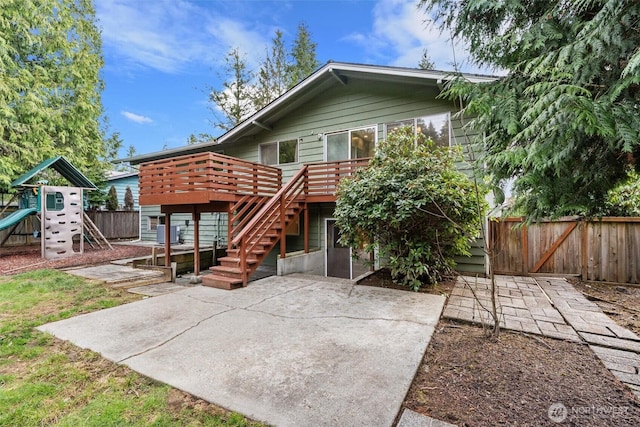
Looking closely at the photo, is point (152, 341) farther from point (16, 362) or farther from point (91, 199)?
point (91, 199)

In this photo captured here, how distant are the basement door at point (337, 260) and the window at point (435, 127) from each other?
3.29 meters

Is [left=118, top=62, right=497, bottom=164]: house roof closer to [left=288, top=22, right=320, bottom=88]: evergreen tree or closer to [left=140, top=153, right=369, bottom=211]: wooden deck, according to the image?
[left=140, top=153, right=369, bottom=211]: wooden deck

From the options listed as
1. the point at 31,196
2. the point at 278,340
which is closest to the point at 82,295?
the point at 278,340

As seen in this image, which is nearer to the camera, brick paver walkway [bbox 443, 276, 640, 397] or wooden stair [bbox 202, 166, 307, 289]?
brick paver walkway [bbox 443, 276, 640, 397]

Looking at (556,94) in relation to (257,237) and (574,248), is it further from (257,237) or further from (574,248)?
(574,248)

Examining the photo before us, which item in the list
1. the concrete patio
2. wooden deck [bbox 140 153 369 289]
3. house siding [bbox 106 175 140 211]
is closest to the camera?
the concrete patio

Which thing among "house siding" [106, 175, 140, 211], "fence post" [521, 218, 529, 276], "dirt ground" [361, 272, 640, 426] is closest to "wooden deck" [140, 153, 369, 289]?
"dirt ground" [361, 272, 640, 426]

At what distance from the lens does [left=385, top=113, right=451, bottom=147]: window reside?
698cm

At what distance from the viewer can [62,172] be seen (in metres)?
9.89

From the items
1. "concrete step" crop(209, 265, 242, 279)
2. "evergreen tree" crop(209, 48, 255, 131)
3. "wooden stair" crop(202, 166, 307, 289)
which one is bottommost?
"concrete step" crop(209, 265, 242, 279)

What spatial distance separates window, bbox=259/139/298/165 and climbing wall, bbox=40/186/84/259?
242 inches

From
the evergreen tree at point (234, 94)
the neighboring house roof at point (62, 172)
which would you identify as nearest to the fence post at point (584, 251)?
the neighboring house roof at point (62, 172)

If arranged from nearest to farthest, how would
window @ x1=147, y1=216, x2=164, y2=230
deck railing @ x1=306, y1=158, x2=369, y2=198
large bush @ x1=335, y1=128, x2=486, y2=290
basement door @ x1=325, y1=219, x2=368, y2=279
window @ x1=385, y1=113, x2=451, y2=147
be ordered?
large bush @ x1=335, y1=128, x2=486, y2=290
window @ x1=385, y1=113, x2=451, y2=147
deck railing @ x1=306, y1=158, x2=369, y2=198
basement door @ x1=325, y1=219, x2=368, y2=279
window @ x1=147, y1=216, x2=164, y2=230

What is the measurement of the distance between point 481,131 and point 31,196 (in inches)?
547
